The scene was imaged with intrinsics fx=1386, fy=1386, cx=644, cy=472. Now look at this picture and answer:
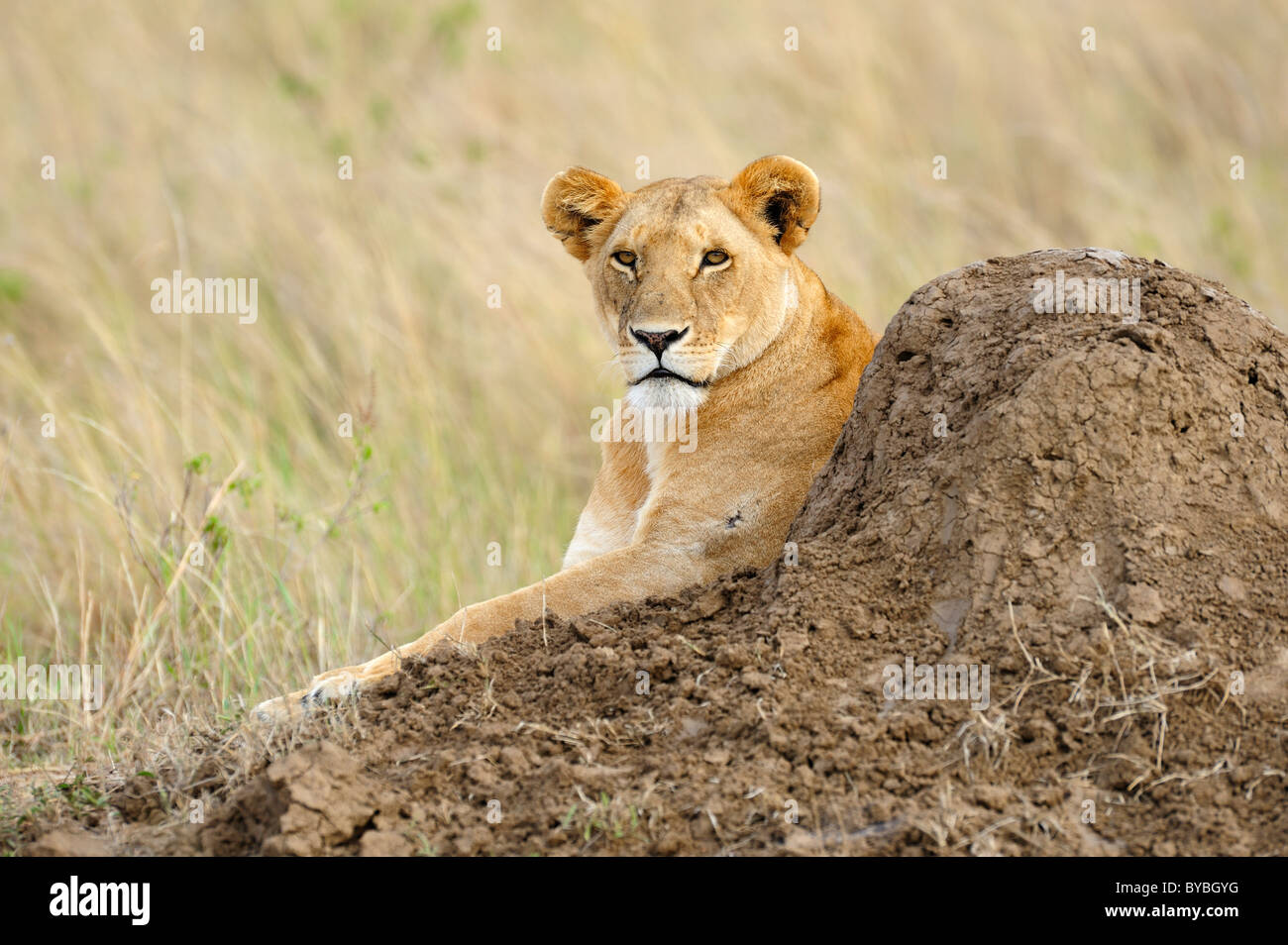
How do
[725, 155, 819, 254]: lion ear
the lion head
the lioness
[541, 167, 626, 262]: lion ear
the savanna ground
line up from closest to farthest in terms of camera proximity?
the lioness
the lion head
[725, 155, 819, 254]: lion ear
[541, 167, 626, 262]: lion ear
the savanna ground

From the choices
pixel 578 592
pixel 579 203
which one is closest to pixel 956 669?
pixel 578 592

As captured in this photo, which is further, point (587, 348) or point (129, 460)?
point (587, 348)

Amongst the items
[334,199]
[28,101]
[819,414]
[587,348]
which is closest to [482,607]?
[819,414]

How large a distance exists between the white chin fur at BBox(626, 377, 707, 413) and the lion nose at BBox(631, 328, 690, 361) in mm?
108

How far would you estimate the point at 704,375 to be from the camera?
16.0ft

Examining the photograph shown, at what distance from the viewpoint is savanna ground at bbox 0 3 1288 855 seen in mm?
6648

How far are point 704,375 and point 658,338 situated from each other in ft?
0.79

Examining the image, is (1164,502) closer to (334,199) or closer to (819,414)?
(819,414)

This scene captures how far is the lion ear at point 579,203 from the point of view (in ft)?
17.7

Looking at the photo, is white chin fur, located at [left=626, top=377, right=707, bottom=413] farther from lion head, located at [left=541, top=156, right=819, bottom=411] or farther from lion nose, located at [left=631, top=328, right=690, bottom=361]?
lion nose, located at [left=631, top=328, right=690, bottom=361]

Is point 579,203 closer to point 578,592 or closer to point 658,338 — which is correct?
point 658,338

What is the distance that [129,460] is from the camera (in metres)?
7.48

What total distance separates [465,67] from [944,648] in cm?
930

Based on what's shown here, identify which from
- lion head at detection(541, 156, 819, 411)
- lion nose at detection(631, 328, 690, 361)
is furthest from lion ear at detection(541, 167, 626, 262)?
lion nose at detection(631, 328, 690, 361)
